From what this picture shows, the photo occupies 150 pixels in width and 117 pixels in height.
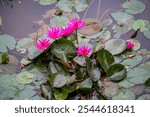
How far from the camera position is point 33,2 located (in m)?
2.39

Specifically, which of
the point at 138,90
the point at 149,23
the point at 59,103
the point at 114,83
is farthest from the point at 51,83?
the point at 149,23

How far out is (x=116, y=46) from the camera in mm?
1976

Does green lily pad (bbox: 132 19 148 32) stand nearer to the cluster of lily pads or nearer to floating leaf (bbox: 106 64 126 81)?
the cluster of lily pads

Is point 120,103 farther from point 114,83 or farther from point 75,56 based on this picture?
point 75,56

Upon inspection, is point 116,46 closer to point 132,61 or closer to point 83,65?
point 132,61

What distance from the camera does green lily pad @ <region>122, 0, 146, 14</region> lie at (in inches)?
88.4

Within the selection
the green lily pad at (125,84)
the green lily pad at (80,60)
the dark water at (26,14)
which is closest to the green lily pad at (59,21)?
A: the dark water at (26,14)

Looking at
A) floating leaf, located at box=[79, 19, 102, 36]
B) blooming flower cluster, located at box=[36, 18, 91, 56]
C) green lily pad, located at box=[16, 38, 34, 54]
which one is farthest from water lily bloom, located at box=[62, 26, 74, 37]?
green lily pad, located at box=[16, 38, 34, 54]

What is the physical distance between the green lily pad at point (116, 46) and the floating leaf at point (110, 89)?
0.21 metres

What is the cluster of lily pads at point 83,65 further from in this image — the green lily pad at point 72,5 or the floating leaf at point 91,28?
the green lily pad at point 72,5

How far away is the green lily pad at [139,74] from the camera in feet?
5.98

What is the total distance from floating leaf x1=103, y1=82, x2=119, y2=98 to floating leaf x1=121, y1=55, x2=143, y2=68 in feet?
0.52

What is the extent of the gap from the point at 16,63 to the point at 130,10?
80 cm

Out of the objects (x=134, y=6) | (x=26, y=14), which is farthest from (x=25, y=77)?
(x=134, y=6)
